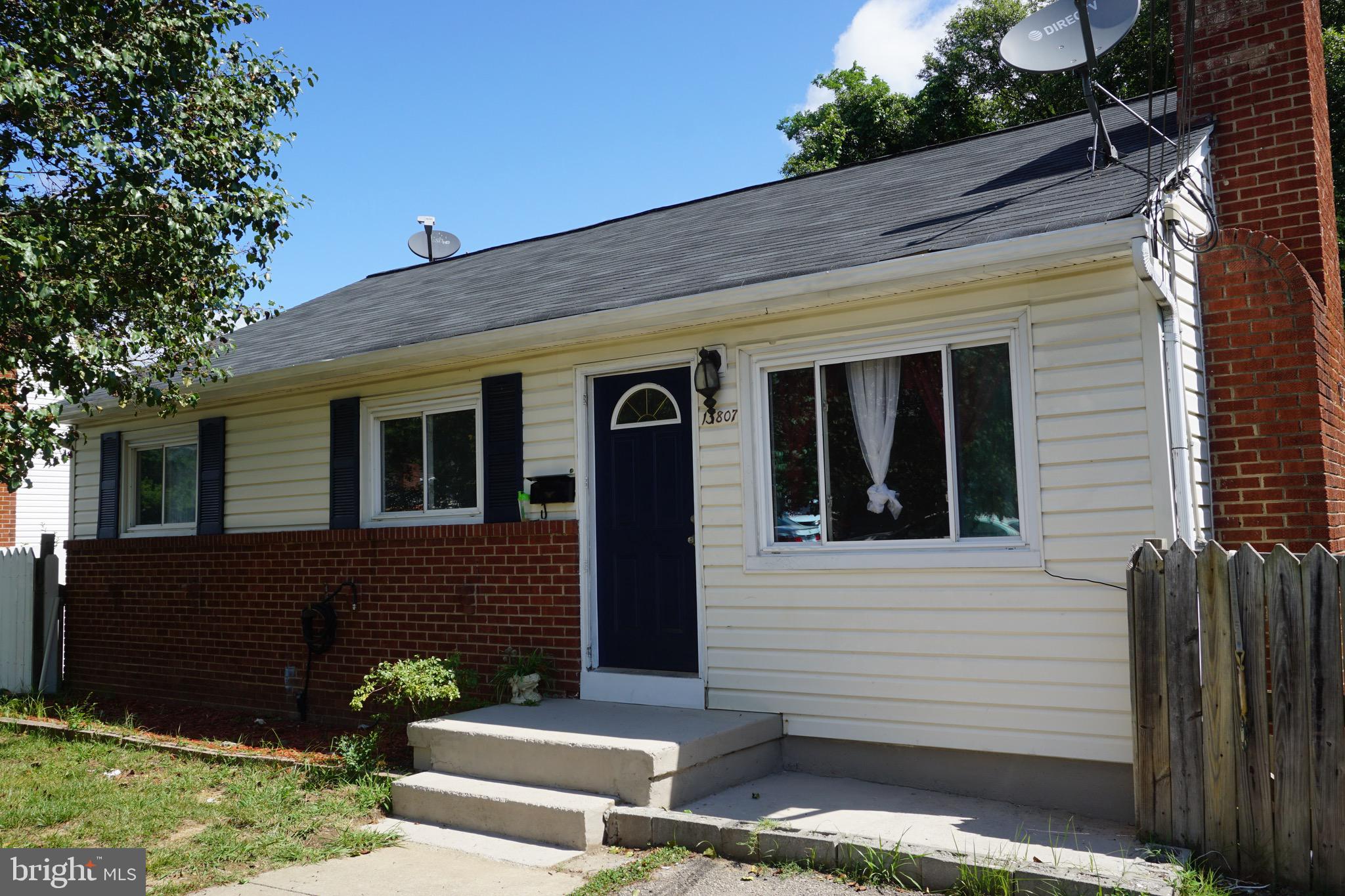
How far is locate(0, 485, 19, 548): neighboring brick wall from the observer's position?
57.7 feet

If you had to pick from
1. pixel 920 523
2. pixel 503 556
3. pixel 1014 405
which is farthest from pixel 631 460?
pixel 1014 405

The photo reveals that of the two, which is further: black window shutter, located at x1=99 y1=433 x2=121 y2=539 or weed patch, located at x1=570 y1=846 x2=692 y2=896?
black window shutter, located at x1=99 y1=433 x2=121 y2=539

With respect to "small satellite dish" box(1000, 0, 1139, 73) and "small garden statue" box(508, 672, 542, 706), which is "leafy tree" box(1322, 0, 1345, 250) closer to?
"small satellite dish" box(1000, 0, 1139, 73)

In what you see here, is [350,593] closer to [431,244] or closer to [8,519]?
[431,244]

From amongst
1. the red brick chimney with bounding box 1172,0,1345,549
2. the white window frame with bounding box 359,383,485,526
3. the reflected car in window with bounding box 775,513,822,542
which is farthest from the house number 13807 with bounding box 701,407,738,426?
the red brick chimney with bounding box 1172,0,1345,549

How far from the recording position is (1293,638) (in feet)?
14.3

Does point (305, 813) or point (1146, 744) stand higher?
point (1146, 744)

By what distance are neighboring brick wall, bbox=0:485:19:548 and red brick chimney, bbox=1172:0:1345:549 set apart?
18833mm

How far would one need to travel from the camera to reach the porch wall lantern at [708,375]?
6.60m

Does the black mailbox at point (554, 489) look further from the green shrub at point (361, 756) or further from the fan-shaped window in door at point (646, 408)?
the green shrub at point (361, 756)

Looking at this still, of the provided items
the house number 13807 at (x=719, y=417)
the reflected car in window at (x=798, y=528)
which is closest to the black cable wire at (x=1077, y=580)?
the reflected car in window at (x=798, y=528)

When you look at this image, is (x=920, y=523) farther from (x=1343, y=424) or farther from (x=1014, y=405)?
(x=1343, y=424)

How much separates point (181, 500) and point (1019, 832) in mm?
8723

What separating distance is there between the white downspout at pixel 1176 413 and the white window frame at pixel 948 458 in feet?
2.21
